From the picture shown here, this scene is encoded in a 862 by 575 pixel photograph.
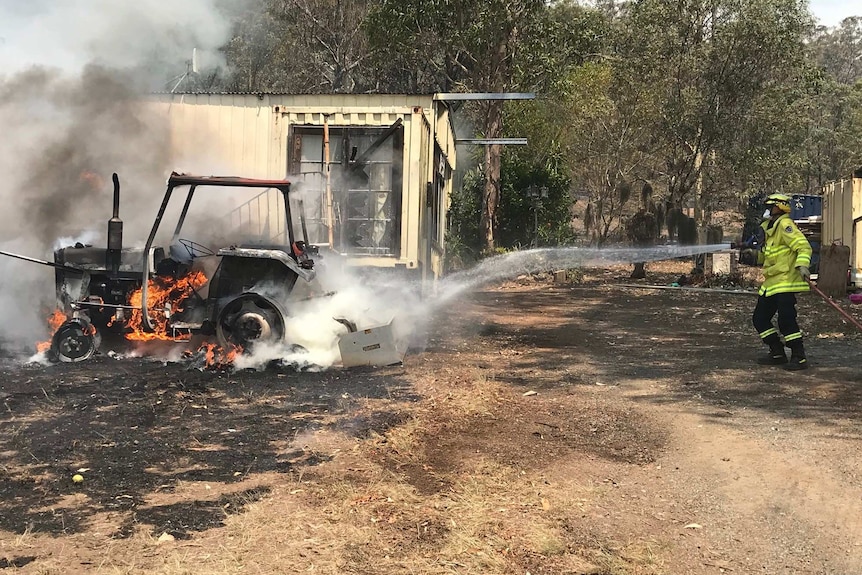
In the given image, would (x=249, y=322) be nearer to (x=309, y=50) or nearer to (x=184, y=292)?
(x=184, y=292)

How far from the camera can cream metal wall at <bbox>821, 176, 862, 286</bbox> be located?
14.1 metres

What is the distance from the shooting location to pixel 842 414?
5.45 metres

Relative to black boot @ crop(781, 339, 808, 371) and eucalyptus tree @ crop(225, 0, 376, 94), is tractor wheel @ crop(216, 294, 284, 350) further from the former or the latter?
eucalyptus tree @ crop(225, 0, 376, 94)

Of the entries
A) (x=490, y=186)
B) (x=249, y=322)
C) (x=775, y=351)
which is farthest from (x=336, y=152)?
(x=490, y=186)

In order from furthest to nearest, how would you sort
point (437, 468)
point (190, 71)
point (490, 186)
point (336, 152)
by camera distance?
point (490, 186) → point (190, 71) → point (336, 152) → point (437, 468)

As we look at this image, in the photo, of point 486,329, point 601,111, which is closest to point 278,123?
point 486,329

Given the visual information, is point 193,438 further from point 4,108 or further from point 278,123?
point 278,123

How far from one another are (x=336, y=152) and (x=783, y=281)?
6.13 meters

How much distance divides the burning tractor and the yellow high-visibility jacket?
3.55 metres

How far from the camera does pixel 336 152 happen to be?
10734 millimetres

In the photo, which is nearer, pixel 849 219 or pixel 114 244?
pixel 114 244

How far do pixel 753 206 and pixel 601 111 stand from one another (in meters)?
5.10

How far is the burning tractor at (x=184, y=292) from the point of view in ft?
22.4

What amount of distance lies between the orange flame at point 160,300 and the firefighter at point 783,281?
5232 millimetres
